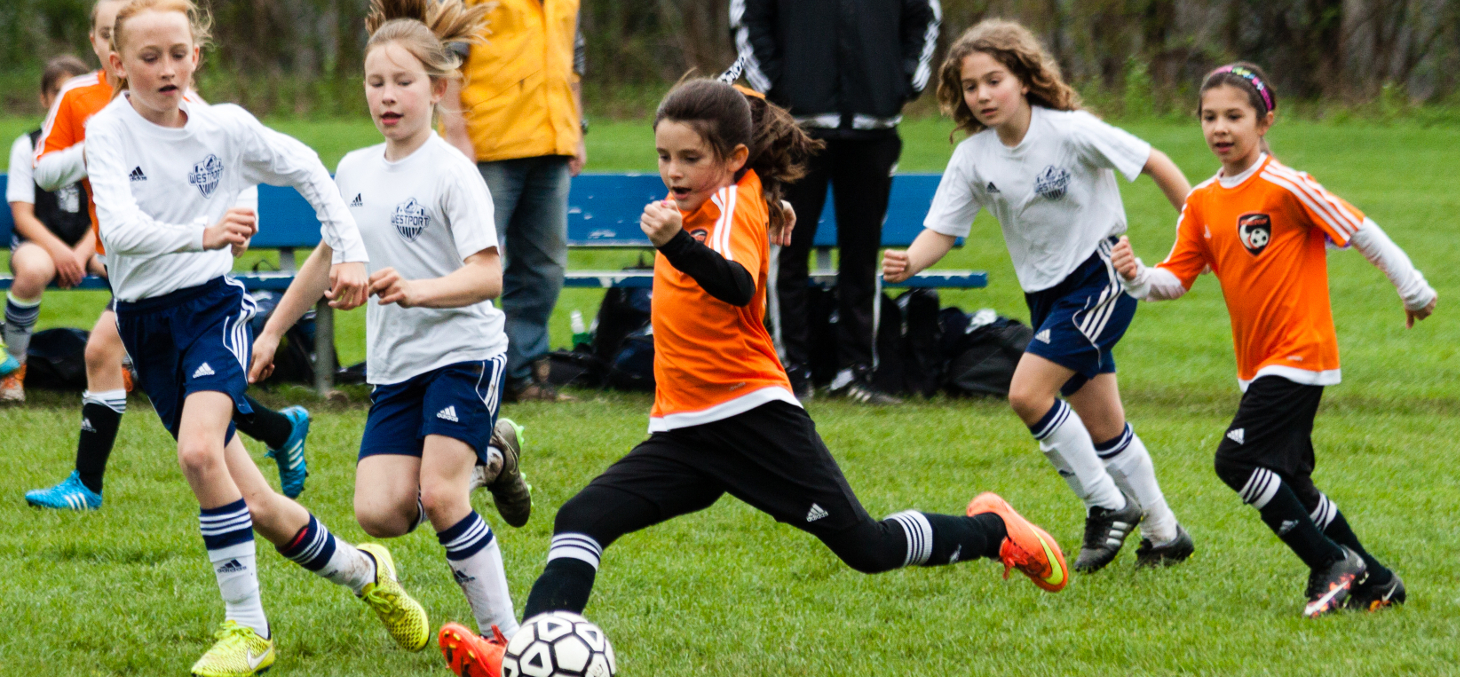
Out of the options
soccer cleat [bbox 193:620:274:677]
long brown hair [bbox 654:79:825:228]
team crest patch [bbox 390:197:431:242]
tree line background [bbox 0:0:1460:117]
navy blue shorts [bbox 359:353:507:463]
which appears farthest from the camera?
tree line background [bbox 0:0:1460:117]

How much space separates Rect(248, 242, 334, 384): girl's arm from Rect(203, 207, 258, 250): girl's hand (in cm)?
42

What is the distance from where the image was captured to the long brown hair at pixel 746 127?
141 inches

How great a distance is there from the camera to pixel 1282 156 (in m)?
17.6

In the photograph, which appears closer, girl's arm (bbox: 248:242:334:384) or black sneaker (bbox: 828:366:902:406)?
girl's arm (bbox: 248:242:334:384)

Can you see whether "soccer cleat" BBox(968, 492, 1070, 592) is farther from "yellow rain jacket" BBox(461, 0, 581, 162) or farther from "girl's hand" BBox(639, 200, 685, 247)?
"yellow rain jacket" BBox(461, 0, 581, 162)

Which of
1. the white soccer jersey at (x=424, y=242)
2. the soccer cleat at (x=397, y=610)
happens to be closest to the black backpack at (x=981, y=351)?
the white soccer jersey at (x=424, y=242)

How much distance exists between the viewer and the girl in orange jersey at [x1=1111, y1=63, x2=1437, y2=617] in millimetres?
4266

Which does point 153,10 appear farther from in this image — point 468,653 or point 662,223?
point 468,653

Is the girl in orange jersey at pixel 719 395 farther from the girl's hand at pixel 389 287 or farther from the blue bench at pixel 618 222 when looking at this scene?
the blue bench at pixel 618 222

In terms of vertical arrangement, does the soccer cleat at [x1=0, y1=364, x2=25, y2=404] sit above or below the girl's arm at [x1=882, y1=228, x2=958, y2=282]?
below

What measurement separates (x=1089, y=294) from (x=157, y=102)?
284cm

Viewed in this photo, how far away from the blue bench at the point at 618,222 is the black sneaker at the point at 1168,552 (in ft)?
10.8

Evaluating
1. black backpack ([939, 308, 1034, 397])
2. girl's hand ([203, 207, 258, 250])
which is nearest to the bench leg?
black backpack ([939, 308, 1034, 397])

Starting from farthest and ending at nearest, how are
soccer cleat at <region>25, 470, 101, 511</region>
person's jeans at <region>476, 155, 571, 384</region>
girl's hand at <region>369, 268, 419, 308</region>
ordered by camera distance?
person's jeans at <region>476, 155, 571, 384</region>
soccer cleat at <region>25, 470, 101, 511</region>
girl's hand at <region>369, 268, 419, 308</region>
